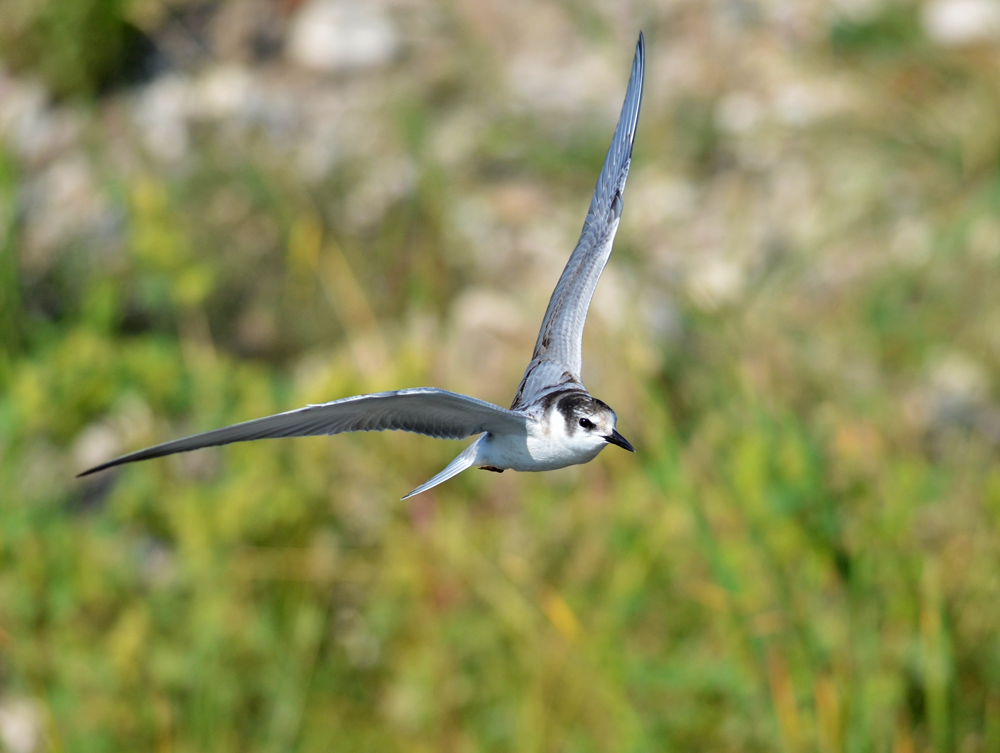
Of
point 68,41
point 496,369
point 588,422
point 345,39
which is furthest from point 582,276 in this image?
point 68,41

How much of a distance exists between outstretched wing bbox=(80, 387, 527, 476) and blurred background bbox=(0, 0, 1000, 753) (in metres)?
1.13

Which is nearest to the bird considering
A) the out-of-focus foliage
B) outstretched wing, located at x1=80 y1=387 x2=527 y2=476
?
outstretched wing, located at x1=80 y1=387 x2=527 y2=476

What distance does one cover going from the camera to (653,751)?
2068 mm

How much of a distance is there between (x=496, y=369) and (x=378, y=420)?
86.2 inches

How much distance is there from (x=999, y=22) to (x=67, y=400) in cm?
291

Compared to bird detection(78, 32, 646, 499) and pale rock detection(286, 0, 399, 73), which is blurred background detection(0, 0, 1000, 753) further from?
bird detection(78, 32, 646, 499)

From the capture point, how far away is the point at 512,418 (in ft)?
2.53

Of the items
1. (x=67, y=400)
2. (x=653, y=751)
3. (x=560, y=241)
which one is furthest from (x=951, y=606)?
(x=67, y=400)

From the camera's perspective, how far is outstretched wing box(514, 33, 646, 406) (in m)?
0.96

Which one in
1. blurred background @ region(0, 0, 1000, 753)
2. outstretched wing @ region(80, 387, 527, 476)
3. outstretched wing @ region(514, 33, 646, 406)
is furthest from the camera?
blurred background @ region(0, 0, 1000, 753)

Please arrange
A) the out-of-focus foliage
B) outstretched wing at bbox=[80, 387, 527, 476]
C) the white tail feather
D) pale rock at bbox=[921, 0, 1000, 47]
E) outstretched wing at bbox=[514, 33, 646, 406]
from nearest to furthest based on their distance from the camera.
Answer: outstretched wing at bbox=[80, 387, 527, 476], the white tail feather, outstretched wing at bbox=[514, 33, 646, 406], pale rock at bbox=[921, 0, 1000, 47], the out-of-focus foliage

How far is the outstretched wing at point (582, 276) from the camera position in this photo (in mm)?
957

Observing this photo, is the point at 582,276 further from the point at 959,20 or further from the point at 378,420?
the point at 959,20

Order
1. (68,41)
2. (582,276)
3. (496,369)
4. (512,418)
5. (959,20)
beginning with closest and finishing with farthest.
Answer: (512,418), (582,276), (496,369), (959,20), (68,41)
